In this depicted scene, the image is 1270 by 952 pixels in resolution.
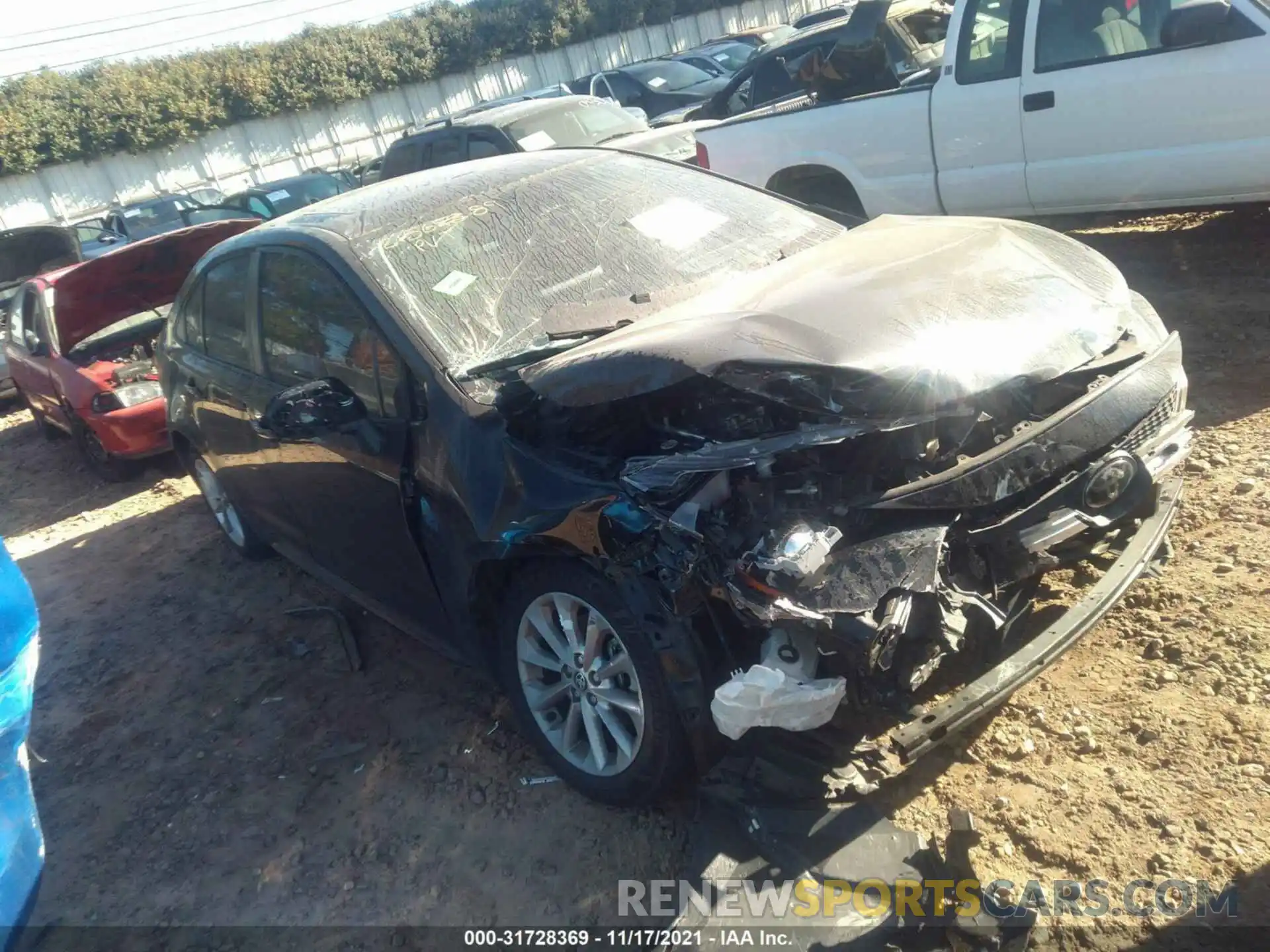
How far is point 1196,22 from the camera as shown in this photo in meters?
5.17

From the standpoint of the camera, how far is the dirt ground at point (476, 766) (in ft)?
8.98

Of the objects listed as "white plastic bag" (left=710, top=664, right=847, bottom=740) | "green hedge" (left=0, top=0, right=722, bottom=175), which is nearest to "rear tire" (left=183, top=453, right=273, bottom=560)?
"white plastic bag" (left=710, top=664, right=847, bottom=740)

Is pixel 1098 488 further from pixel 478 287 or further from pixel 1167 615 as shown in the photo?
pixel 478 287

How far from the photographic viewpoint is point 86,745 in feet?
14.3

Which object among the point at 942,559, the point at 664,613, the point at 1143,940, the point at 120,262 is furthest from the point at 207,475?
the point at 1143,940

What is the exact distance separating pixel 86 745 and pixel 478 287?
2705 mm

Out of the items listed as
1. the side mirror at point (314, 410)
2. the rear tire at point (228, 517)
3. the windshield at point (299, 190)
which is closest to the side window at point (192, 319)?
the rear tire at point (228, 517)

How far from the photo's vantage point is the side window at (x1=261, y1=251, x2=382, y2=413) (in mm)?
3508

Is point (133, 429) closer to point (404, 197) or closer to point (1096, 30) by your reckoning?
point (404, 197)

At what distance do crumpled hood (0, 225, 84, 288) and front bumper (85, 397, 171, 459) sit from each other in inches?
146

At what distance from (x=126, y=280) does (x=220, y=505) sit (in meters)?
2.71

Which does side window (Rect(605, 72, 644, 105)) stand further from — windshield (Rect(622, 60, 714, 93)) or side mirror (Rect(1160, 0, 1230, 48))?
side mirror (Rect(1160, 0, 1230, 48))

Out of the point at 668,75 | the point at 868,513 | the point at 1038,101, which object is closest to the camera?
the point at 868,513

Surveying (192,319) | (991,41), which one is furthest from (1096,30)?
(192,319)
